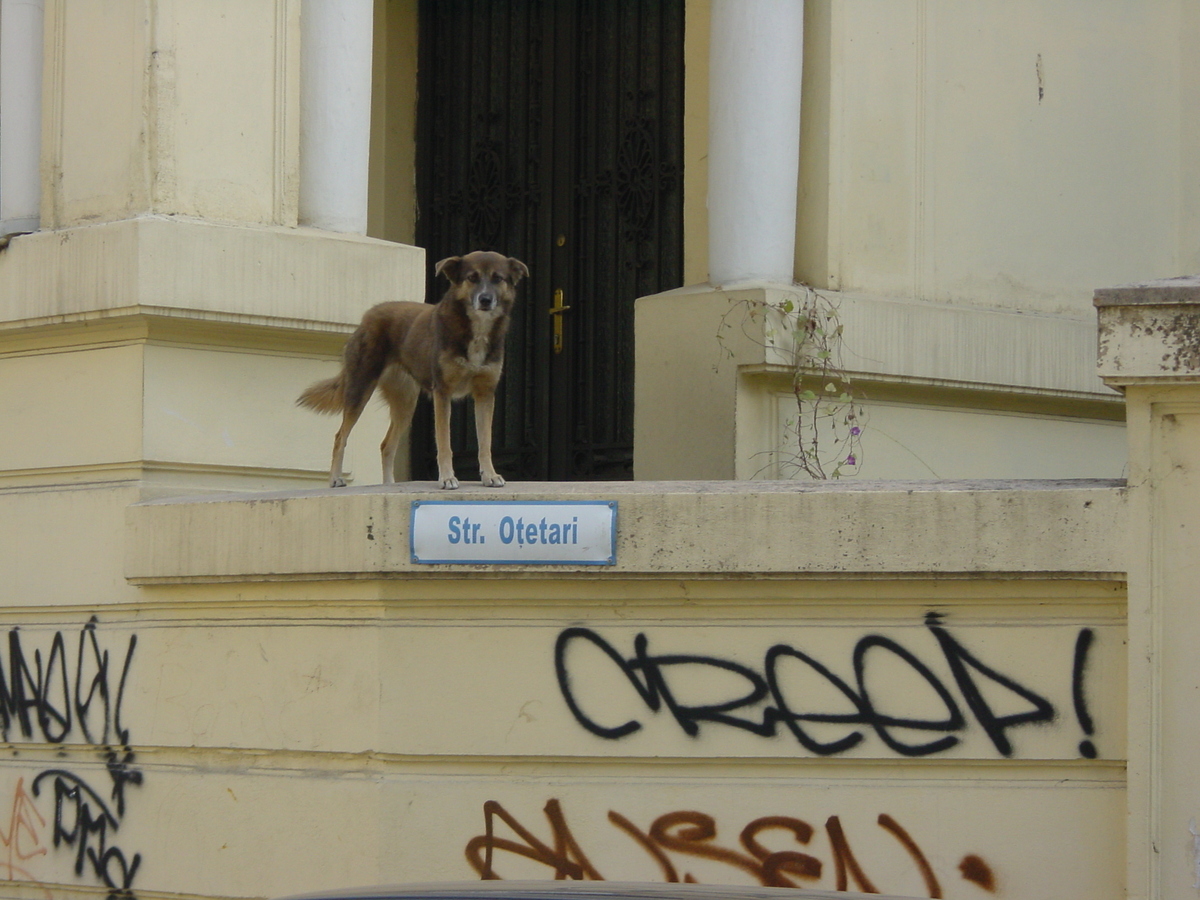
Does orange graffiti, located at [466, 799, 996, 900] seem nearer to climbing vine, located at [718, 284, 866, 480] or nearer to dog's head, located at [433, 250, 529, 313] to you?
dog's head, located at [433, 250, 529, 313]

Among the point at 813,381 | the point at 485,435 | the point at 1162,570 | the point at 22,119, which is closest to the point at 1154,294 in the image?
the point at 1162,570

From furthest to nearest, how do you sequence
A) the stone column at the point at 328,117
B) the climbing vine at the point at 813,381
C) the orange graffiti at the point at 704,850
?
the climbing vine at the point at 813,381, the stone column at the point at 328,117, the orange graffiti at the point at 704,850

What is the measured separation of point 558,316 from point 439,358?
379 centimetres

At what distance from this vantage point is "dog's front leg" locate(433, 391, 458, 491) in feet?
22.4

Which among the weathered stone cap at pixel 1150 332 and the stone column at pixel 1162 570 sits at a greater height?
the weathered stone cap at pixel 1150 332

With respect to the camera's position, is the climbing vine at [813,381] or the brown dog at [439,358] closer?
the brown dog at [439,358]

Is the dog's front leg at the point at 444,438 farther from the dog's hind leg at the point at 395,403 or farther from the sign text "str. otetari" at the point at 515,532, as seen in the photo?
the dog's hind leg at the point at 395,403

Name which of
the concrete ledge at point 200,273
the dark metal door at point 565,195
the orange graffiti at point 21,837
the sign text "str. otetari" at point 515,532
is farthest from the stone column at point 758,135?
the orange graffiti at point 21,837

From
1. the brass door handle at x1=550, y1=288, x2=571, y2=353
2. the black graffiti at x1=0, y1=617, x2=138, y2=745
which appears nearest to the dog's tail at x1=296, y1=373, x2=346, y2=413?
the black graffiti at x1=0, y1=617, x2=138, y2=745

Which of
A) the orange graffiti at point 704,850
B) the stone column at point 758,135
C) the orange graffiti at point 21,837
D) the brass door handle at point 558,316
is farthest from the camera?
the brass door handle at point 558,316

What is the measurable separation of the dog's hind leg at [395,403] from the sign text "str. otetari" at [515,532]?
94cm

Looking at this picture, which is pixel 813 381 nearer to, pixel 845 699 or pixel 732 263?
pixel 732 263

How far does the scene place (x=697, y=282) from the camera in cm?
936

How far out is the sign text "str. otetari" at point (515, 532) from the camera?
6.46 meters
